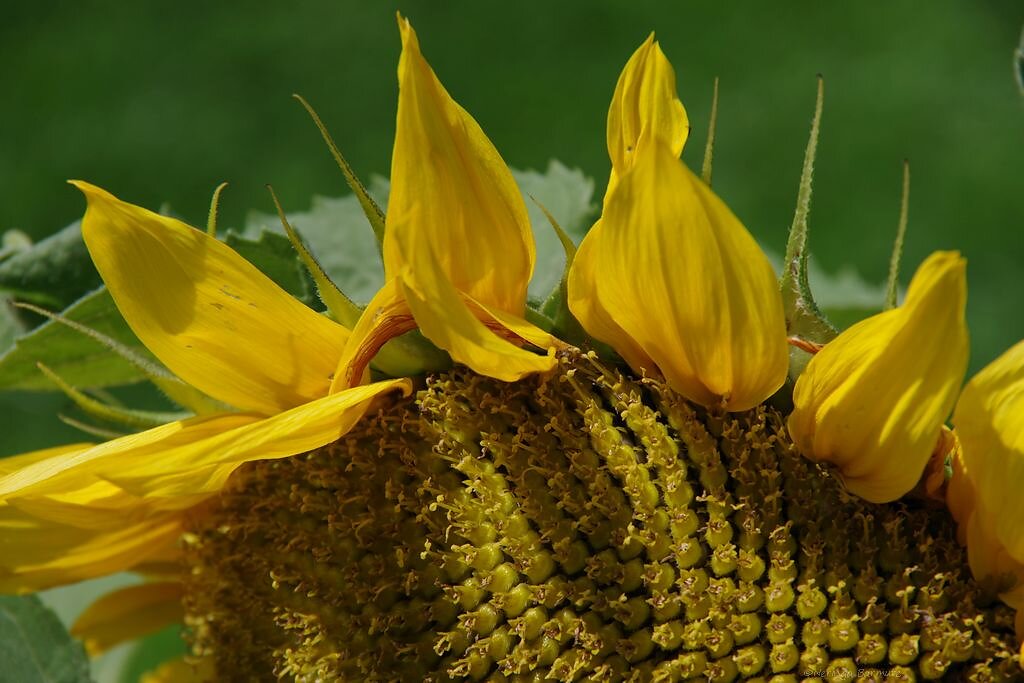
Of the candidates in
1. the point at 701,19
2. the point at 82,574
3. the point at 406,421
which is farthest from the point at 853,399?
the point at 701,19

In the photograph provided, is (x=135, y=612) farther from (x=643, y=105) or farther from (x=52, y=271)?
(x=643, y=105)

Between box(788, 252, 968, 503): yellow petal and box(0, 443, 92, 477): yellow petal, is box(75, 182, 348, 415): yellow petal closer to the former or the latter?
box(0, 443, 92, 477): yellow petal

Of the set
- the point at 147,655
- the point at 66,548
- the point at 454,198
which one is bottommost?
the point at 147,655

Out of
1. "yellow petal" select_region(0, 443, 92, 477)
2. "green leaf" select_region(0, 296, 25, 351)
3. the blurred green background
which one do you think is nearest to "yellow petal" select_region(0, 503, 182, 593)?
"yellow petal" select_region(0, 443, 92, 477)

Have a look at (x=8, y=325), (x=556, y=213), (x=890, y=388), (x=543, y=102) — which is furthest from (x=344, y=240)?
(x=543, y=102)

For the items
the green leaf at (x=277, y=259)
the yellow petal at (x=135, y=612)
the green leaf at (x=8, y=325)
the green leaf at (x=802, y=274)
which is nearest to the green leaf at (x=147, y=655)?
the yellow petal at (x=135, y=612)

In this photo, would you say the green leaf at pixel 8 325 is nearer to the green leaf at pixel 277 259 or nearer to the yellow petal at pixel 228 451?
the green leaf at pixel 277 259

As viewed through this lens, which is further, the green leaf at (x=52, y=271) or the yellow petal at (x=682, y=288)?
the green leaf at (x=52, y=271)
